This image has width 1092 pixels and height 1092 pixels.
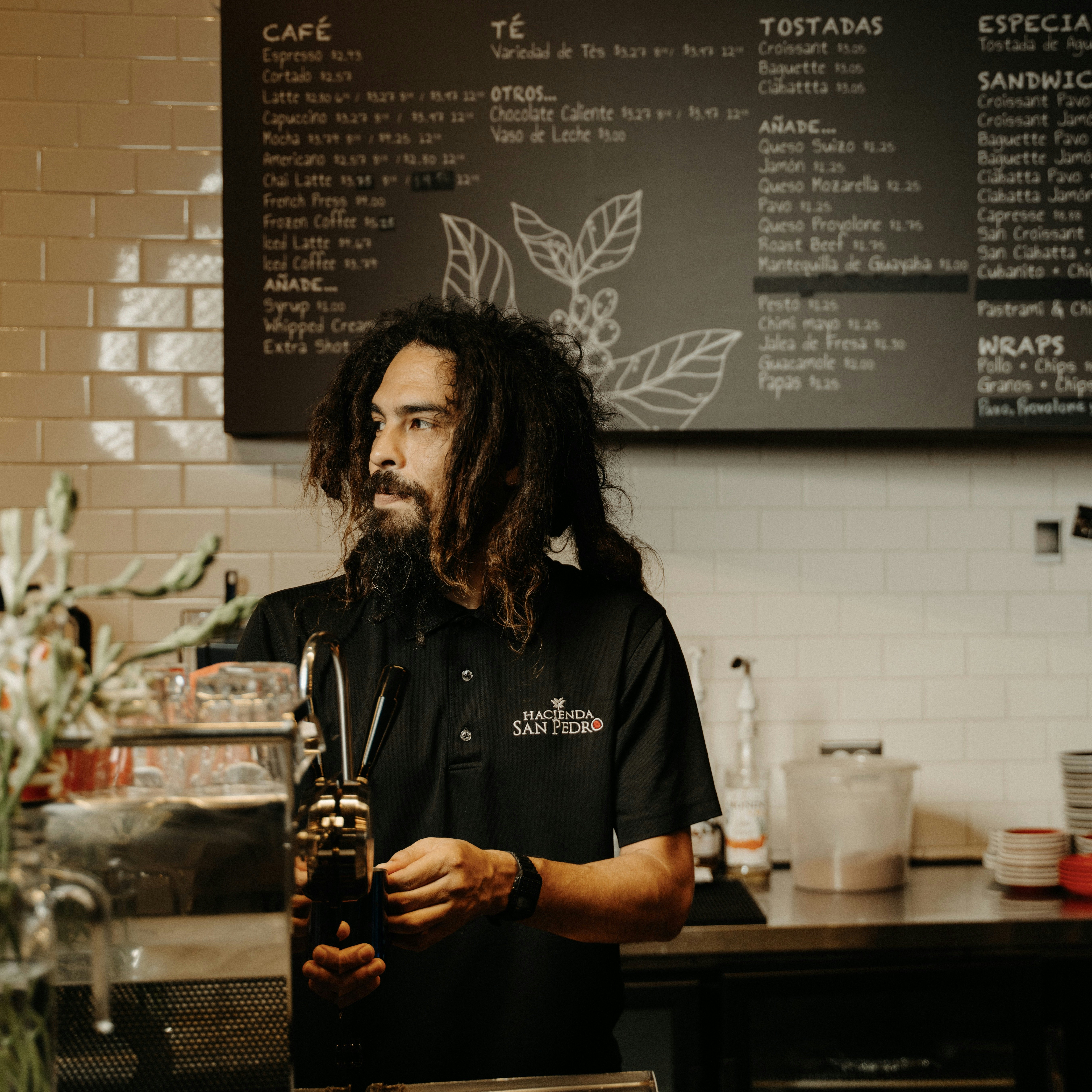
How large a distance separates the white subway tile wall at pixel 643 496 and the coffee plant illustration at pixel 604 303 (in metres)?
0.12

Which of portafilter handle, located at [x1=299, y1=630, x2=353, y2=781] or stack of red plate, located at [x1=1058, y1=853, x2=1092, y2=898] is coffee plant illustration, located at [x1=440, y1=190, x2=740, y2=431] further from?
portafilter handle, located at [x1=299, y1=630, x2=353, y2=781]

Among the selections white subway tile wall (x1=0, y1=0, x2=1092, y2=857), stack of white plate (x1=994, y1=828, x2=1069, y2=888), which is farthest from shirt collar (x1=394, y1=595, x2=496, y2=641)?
stack of white plate (x1=994, y1=828, x2=1069, y2=888)

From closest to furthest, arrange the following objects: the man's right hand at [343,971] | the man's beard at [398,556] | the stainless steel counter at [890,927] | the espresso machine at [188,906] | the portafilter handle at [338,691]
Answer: the espresso machine at [188,906] < the portafilter handle at [338,691] < the man's right hand at [343,971] < the man's beard at [398,556] < the stainless steel counter at [890,927]

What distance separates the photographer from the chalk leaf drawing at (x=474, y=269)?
2.36 metres

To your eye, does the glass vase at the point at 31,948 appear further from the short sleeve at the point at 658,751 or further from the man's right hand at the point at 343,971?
the short sleeve at the point at 658,751

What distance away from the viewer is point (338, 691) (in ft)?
3.07

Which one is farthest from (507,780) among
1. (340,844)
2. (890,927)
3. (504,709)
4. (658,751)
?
(890,927)

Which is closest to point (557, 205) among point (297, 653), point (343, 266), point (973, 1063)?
point (343, 266)

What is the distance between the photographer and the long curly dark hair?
1.53 metres

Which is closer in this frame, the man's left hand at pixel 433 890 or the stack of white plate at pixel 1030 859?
the man's left hand at pixel 433 890

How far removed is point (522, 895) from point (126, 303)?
1.82m

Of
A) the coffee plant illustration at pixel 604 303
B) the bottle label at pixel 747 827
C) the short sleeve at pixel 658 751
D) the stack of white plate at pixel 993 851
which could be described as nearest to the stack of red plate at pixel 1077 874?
the stack of white plate at pixel 993 851

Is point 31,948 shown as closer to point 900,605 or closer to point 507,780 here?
point 507,780

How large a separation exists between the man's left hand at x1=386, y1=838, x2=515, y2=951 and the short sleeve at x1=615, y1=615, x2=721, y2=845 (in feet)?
1.14
